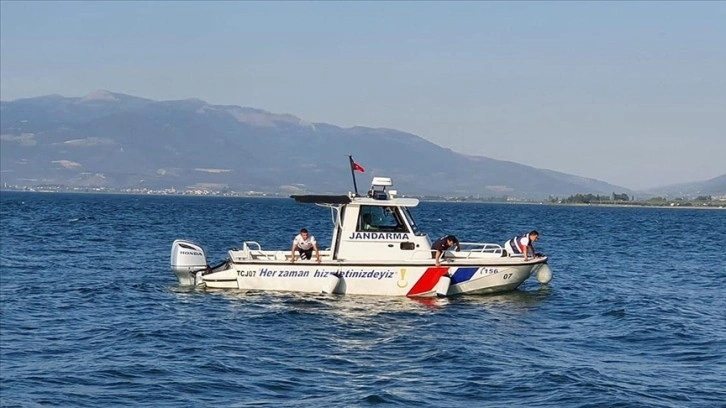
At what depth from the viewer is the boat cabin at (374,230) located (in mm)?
30078

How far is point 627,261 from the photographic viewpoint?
164ft

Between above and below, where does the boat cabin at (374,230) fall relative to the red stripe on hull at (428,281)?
above

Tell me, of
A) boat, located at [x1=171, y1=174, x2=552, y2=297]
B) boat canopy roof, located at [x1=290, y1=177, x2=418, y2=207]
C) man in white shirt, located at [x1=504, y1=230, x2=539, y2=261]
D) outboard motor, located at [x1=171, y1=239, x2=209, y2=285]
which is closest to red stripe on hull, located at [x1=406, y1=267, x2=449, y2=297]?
boat, located at [x1=171, y1=174, x2=552, y2=297]

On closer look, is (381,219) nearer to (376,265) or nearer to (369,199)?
(369,199)

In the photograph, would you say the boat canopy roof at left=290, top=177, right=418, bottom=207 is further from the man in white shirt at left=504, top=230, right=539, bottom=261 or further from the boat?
the man in white shirt at left=504, top=230, right=539, bottom=261

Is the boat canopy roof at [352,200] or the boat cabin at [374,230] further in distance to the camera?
the boat canopy roof at [352,200]

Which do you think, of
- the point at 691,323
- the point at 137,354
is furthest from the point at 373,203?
the point at 137,354

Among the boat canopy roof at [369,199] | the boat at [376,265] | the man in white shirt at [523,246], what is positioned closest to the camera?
the boat at [376,265]

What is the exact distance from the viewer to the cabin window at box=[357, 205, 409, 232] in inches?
1196

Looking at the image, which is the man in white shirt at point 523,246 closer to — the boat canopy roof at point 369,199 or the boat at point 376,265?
the boat at point 376,265

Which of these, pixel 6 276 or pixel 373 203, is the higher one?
A: pixel 373 203

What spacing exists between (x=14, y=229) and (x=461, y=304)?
1754 inches

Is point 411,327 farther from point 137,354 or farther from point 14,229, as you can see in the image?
point 14,229

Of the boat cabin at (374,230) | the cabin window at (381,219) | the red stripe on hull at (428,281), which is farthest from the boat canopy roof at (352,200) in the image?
the red stripe on hull at (428,281)
